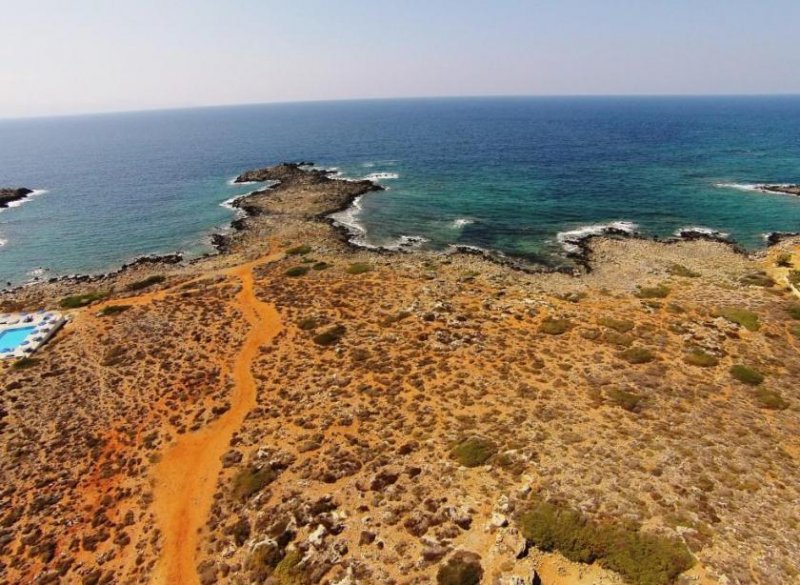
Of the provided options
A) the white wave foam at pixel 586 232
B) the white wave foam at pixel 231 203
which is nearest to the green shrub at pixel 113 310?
the white wave foam at pixel 231 203

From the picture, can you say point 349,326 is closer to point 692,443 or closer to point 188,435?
point 188,435

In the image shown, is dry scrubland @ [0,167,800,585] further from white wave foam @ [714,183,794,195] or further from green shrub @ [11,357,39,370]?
white wave foam @ [714,183,794,195]

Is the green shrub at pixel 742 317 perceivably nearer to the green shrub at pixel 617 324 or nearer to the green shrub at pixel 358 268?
the green shrub at pixel 617 324

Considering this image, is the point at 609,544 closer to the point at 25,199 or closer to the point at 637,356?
the point at 637,356

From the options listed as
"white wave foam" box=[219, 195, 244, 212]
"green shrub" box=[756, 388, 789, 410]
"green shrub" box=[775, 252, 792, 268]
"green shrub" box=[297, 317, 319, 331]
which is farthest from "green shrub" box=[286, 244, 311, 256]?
"green shrub" box=[775, 252, 792, 268]

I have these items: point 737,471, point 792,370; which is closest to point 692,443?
point 737,471

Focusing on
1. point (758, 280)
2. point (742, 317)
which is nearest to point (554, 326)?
point (742, 317)
